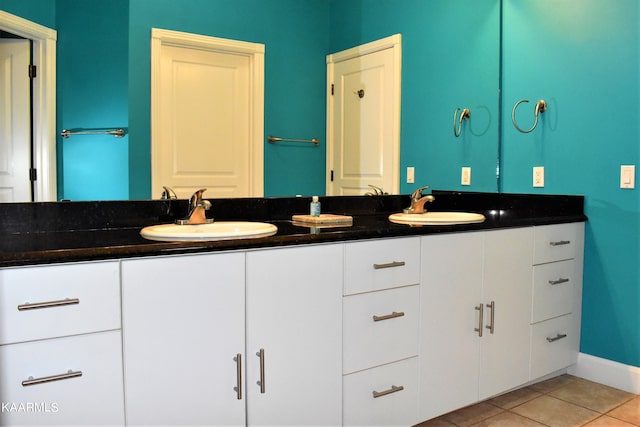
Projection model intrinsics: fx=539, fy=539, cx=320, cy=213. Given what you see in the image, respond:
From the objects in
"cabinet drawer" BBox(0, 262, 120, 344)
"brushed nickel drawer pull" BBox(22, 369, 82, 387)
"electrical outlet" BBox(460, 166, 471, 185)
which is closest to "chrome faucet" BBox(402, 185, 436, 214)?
"electrical outlet" BBox(460, 166, 471, 185)

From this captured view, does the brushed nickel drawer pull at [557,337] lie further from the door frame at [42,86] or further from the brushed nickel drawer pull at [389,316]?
the door frame at [42,86]

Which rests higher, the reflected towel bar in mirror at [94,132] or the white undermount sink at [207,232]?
the reflected towel bar in mirror at [94,132]

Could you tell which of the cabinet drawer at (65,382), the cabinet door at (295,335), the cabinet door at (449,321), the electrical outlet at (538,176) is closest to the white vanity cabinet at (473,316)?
the cabinet door at (449,321)

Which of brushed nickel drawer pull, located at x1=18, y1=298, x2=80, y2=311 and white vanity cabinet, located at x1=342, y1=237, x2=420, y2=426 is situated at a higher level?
brushed nickel drawer pull, located at x1=18, y1=298, x2=80, y2=311

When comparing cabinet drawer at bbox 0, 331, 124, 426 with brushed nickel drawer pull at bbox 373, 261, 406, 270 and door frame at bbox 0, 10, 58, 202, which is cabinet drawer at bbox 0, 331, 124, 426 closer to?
door frame at bbox 0, 10, 58, 202

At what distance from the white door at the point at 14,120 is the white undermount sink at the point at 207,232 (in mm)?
423

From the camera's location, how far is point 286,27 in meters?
2.20

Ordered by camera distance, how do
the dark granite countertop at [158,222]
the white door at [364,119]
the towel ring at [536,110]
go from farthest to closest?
1. the towel ring at [536,110]
2. the white door at [364,119]
3. the dark granite countertop at [158,222]

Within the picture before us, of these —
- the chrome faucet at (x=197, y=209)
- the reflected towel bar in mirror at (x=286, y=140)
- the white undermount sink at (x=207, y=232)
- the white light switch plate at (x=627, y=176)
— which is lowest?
the white undermount sink at (x=207, y=232)

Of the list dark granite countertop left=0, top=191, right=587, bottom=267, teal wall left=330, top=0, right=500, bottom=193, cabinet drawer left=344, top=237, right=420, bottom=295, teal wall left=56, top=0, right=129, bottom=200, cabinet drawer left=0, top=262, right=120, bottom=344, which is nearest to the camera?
cabinet drawer left=0, top=262, right=120, bottom=344

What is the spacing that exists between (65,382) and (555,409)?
2004mm

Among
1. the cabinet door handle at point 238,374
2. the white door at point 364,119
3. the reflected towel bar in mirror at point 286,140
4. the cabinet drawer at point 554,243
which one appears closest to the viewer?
the cabinet door handle at point 238,374

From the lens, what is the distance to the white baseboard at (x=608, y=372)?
2.54 meters

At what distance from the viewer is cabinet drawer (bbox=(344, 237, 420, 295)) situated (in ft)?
6.07
